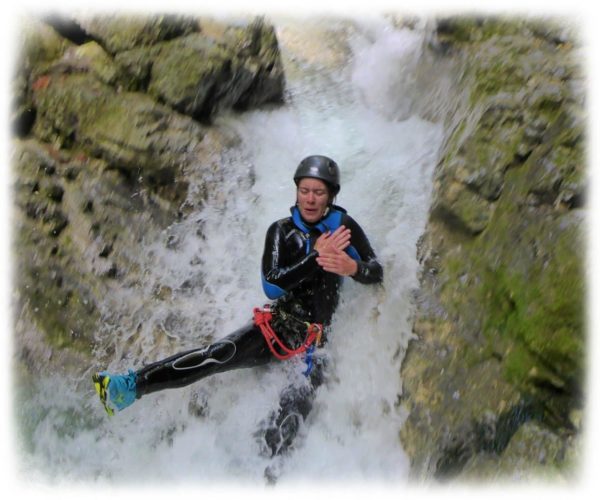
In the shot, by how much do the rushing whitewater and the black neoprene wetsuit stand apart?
0.96ft

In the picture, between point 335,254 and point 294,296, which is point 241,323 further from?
point 335,254

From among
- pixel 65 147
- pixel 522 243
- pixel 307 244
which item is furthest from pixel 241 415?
pixel 65 147

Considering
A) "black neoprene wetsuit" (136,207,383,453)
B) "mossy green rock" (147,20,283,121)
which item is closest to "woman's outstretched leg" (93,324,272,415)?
"black neoprene wetsuit" (136,207,383,453)

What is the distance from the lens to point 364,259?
4727mm

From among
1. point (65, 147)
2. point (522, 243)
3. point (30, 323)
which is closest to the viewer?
point (522, 243)

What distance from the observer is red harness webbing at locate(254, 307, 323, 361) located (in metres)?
4.52

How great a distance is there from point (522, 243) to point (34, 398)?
4.47 metres

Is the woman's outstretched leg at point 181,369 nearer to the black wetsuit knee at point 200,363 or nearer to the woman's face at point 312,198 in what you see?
the black wetsuit knee at point 200,363

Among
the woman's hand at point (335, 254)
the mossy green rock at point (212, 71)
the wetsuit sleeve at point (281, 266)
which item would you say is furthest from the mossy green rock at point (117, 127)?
the woman's hand at point (335, 254)

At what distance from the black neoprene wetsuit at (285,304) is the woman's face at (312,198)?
94mm

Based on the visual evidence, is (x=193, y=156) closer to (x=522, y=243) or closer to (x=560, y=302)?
(x=522, y=243)

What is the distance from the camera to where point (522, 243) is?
3.75m

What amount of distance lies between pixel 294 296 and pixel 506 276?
179cm

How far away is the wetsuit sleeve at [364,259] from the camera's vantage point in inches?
176
